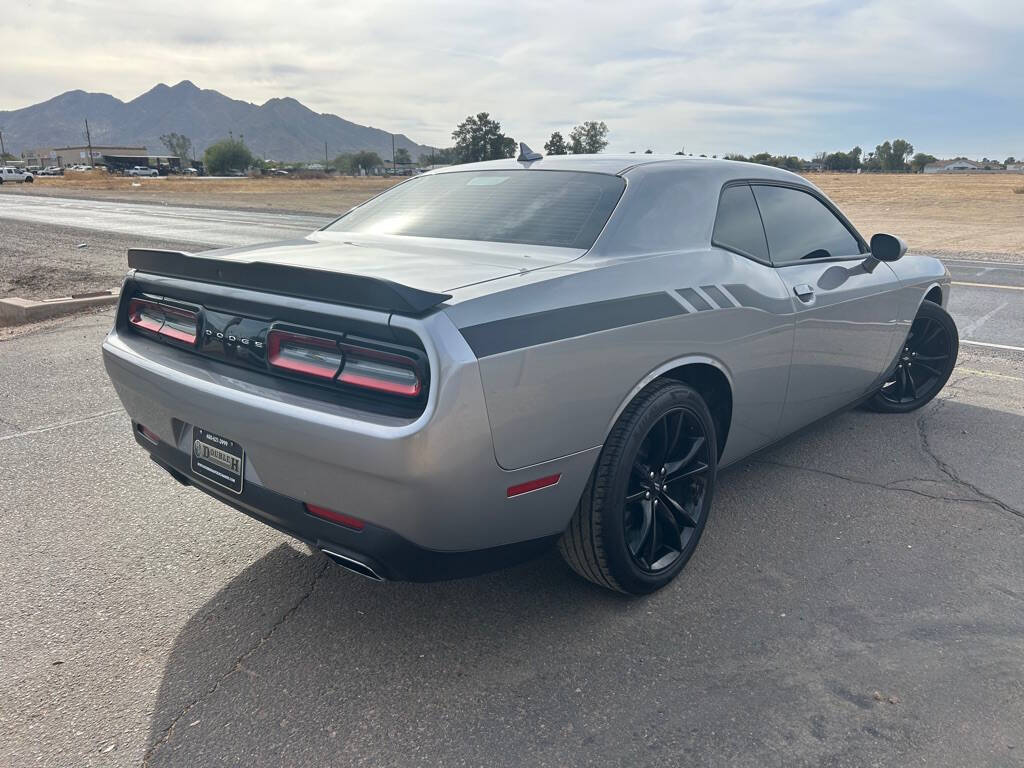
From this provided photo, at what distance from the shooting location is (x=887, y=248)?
4352 millimetres

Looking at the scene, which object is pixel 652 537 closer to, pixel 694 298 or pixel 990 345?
pixel 694 298

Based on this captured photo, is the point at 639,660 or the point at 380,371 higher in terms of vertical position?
the point at 380,371

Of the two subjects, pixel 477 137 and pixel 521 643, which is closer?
pixel 521 643

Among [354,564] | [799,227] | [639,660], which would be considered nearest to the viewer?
[354,564]

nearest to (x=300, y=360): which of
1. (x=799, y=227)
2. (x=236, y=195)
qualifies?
(x=799, y=227)

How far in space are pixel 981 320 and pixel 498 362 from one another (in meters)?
7.70

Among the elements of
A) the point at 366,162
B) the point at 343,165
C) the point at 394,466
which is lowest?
the point at 394,466

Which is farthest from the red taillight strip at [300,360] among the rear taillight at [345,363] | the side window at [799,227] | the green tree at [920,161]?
the green tree at [920,161]

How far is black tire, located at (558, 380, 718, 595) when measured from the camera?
2.67 metres

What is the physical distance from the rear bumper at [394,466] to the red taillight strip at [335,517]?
0.8 inches

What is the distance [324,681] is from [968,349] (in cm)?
642

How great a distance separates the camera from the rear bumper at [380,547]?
2336 mm

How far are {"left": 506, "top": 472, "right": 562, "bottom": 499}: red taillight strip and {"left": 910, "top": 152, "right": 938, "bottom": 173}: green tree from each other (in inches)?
4375

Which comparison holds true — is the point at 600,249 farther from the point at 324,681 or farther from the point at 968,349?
the point at 968,349
